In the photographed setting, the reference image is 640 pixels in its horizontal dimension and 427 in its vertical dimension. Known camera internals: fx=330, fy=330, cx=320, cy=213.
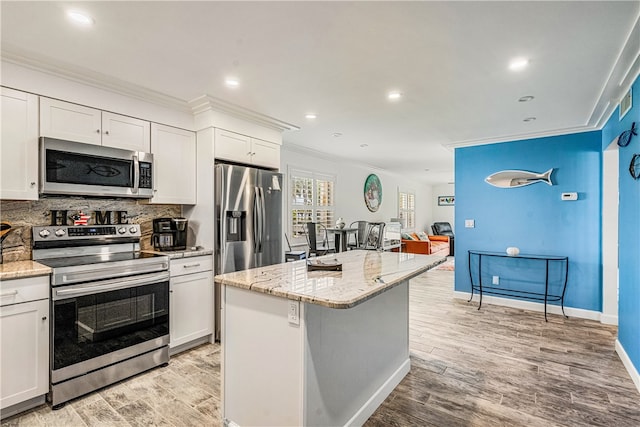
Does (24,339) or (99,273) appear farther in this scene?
(99,273)

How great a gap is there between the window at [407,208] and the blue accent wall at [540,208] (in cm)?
444

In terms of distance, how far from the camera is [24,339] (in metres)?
2.16

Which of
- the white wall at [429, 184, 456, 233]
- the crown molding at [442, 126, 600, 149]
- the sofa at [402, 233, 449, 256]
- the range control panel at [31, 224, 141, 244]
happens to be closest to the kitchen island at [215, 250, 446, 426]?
the range control panel at [31, 224, 141, 244]

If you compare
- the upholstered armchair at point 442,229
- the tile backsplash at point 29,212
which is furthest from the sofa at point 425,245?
the tile backsplash at point 29,212

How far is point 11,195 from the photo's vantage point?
2344mm

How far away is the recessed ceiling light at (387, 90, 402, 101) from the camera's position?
119 inches

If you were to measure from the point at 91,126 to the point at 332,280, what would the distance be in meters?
2.42

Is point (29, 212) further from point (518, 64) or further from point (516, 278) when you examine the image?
point (516, 278)

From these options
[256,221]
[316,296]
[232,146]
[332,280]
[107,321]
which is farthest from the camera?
[256,221]

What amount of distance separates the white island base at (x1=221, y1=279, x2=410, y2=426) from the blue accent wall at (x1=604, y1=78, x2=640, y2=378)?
2.14 m

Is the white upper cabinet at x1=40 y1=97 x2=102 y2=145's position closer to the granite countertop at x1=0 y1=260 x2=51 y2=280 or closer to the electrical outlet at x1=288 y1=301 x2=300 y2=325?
the granite countertop at x1=0 y1=260 x2=51 y2=280

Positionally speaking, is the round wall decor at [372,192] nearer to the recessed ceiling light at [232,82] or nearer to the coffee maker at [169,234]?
the coffee maker at [169,234]

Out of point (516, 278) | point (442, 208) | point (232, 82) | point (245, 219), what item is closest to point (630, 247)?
point (516, 278)

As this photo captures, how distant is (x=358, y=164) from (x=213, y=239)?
455 cm
